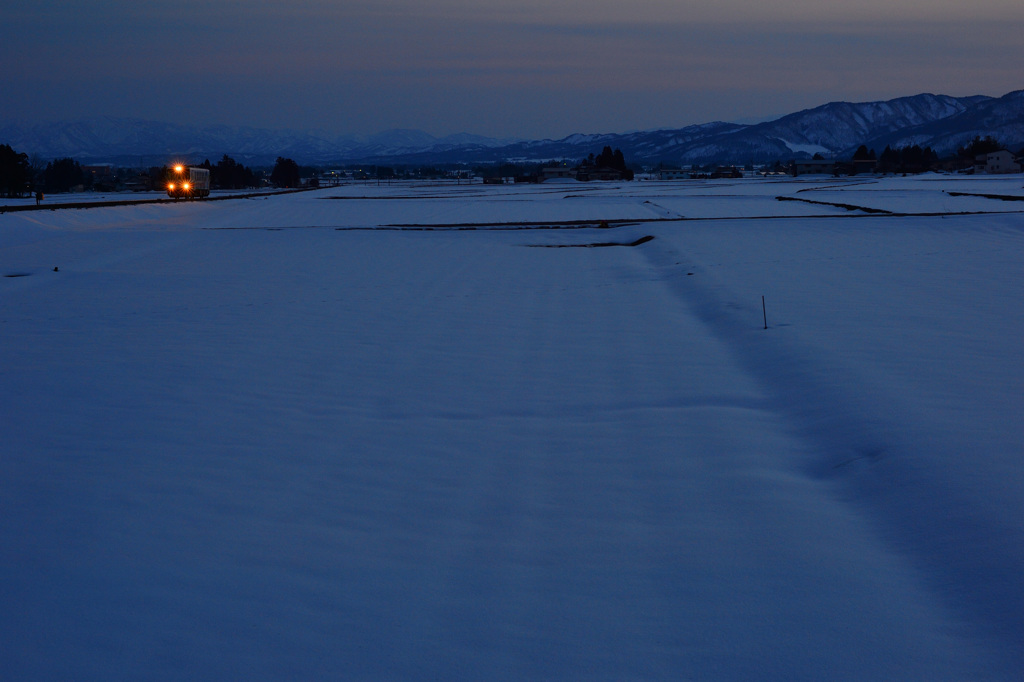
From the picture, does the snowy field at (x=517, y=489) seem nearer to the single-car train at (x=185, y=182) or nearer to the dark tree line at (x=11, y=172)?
the single-car train at (x=185, y=182)

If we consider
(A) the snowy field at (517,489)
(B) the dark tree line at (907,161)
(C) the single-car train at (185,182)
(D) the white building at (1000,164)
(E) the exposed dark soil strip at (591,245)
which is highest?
(B) the dark tree line at (907,161)

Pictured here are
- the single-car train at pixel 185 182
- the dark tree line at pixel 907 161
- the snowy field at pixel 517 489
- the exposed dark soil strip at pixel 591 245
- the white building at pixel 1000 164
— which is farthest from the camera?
the dark tree line at pixel 907 161

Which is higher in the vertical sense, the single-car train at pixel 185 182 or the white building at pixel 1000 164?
the white building at pixel 1000 164

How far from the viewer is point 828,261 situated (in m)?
20.9

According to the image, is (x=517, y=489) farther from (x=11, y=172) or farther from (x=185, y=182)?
(x=11, y=172)

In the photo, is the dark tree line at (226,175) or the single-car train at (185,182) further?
the dark tree line at (226,175)

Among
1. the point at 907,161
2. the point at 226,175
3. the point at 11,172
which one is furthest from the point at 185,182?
the point at 907,161

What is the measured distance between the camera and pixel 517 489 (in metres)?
6.84

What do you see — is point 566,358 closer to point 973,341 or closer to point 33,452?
point 973,341

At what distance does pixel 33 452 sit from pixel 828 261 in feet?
58.6

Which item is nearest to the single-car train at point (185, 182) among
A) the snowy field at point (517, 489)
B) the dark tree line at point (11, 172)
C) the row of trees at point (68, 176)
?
the row of trees at point (68, 176)

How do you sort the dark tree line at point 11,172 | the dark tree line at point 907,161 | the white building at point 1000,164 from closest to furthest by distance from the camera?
1. the dark tree line at point 11,172
2. the white building at point 1000,164
3. the dark tree line at point 907,161

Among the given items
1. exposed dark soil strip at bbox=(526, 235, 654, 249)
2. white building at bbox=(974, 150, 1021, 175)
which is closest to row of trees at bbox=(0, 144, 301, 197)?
exposed dark soil strip at bbox=(526, 235, 654, 249)

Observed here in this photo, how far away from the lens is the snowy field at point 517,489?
467 centimetres
